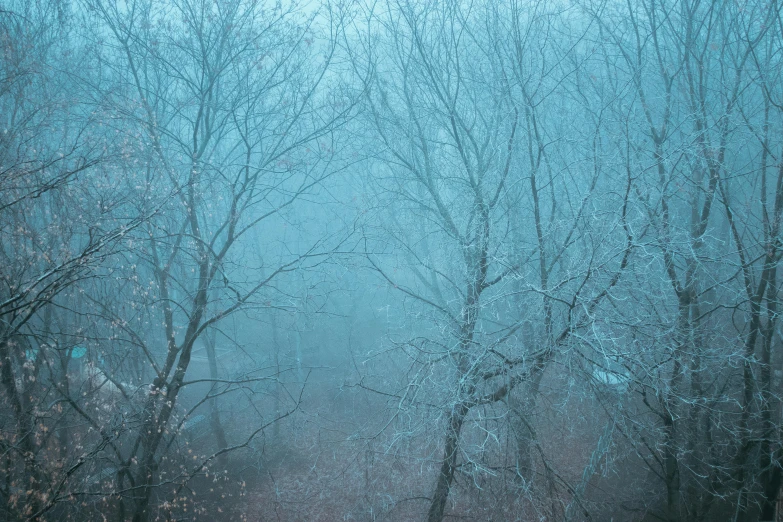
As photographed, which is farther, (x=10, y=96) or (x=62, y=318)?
(x=62, y=318)

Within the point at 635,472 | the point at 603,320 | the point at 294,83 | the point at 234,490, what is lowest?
the point at 635,472

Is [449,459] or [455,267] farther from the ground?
[455,267]

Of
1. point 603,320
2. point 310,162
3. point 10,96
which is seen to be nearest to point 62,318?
point 10,96

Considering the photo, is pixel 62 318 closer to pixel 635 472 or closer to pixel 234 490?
pixel 234 490

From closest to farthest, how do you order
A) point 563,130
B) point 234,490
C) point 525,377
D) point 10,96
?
point 525,377
point 10,96
point 563,130
point 234,490

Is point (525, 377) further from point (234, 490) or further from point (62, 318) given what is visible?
point (234, 490)

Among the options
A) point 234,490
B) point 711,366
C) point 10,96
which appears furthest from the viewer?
point 234,490

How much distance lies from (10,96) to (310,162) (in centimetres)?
458

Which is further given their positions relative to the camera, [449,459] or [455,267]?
[455,267]

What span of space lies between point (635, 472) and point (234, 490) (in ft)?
27.3

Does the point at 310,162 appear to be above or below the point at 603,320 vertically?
above

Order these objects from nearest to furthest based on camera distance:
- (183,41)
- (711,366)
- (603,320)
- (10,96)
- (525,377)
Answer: (603,320) < (525,377) < (711,366) < (10,96) < (183,41)

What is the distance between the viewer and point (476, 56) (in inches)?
369

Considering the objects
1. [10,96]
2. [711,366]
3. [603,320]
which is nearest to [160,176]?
[10,96]
